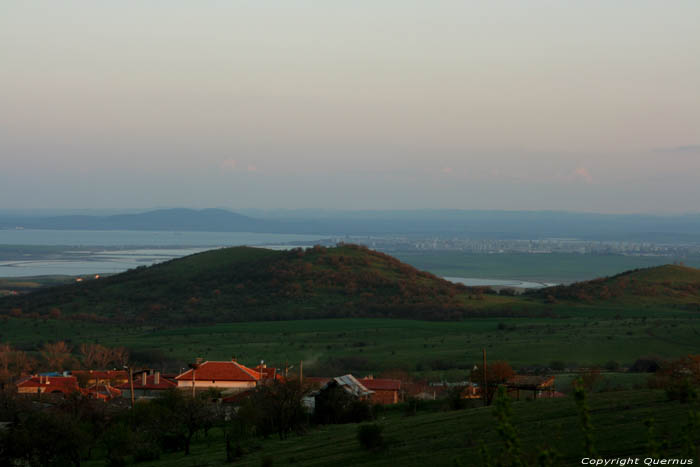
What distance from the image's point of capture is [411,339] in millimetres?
77875

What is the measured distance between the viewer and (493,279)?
617ft

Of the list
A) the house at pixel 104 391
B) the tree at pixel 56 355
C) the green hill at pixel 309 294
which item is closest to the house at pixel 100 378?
the house at pixel 104 391

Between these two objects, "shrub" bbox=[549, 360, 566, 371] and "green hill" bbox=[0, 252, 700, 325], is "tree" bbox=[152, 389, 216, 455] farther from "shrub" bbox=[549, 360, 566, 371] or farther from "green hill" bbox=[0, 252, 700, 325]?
"green hill" bbox=[0, 252, 700, 325]

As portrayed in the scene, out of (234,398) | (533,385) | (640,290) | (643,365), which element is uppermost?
(533,385)

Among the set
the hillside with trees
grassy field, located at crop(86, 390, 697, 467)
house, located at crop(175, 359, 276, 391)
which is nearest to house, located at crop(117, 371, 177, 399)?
house, located at crop(175, 359, 276, 391)

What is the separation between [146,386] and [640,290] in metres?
77.3

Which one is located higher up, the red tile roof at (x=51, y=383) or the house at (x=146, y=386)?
the red tile roof at (x=51, y=383)

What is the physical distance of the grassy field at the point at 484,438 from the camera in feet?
62.1

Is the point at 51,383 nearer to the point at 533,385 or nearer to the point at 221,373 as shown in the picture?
the point at 221,373

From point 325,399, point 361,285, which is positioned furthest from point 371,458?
point 361,285

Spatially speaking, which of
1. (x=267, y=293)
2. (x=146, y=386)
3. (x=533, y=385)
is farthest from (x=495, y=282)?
(x=533, y=385)

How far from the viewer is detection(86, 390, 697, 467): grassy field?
18922mm

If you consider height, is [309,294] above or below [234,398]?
below

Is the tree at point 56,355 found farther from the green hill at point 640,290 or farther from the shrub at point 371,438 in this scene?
the green hill at point 640,290
